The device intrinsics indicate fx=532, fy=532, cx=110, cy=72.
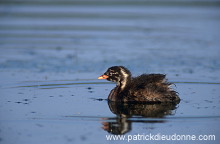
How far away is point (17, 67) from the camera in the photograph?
17328 millimetres

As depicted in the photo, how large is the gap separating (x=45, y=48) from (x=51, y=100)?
26.5 feet

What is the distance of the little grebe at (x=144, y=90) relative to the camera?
42.4 ft

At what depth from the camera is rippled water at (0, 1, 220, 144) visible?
10.8 metres

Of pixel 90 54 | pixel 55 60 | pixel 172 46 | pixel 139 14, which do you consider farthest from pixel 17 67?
pixel 139 14

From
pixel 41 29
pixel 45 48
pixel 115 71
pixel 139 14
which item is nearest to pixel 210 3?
pixel 139 14

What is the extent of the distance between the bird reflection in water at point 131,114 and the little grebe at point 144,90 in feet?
0.59

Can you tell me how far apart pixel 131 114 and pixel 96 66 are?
5840 millimetres

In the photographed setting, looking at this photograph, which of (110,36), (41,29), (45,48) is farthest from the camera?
(41,29)

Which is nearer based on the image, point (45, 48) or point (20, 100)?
point (20, 100)

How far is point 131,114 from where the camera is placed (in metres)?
11.8

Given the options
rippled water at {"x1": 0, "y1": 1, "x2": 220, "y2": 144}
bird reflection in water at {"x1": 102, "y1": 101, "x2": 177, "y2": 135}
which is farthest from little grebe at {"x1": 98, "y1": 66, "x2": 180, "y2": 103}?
rippled water at {"x1": 0, "y1": 1, "x2": 220, "y2": 144}

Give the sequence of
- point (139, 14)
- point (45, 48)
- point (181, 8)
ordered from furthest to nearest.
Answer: point (181, 8) → point (139, 14) → point (45, 48)

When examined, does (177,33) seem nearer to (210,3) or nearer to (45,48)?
(45,48)

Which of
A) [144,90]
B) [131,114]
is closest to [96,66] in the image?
[144,90]
